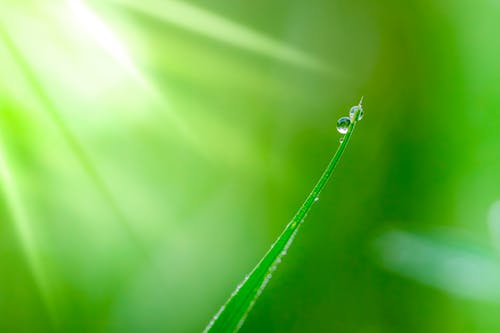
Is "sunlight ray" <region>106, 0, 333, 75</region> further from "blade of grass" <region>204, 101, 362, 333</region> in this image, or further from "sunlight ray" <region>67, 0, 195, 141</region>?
"blade of grass" <region>204, 101, 362, 333</region>

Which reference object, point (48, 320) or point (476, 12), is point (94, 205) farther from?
point (476, 12)

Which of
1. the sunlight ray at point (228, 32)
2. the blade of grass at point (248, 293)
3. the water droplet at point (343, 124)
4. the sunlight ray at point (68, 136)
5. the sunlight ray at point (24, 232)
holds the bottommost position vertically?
the sunlight ray at point (24, 232)

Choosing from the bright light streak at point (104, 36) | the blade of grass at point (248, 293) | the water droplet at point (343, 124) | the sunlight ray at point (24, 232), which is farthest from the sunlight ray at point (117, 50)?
the blade of grass at point (248, 293)

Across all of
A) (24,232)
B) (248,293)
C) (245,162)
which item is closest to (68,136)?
(24,232)

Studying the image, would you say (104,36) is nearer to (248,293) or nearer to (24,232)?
(24,232)

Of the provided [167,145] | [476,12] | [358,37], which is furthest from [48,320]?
[476,12]

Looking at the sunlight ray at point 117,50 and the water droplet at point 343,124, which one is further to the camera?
the sunlight ray at point 117,50

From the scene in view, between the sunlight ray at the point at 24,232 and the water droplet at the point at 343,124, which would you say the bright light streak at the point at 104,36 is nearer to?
the sunlight ray at the point at 24,232
